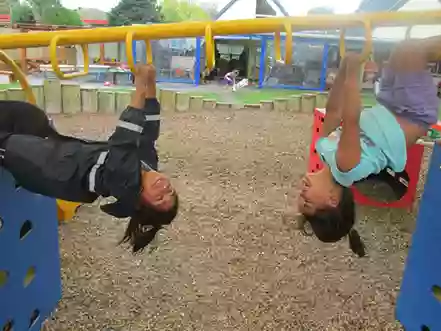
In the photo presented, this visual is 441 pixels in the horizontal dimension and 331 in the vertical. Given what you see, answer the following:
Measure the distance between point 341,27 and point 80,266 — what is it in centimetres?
139

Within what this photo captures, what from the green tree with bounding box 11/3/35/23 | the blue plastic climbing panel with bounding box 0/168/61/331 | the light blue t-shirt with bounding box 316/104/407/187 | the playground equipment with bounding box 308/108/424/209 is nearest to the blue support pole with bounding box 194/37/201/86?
the green tree with bounding box 11/3/35/23

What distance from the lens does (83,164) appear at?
1.18 m

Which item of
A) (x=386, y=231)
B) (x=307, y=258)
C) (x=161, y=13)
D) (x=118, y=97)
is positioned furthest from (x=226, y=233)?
(x=161, y=13)

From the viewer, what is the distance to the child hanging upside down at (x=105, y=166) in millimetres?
1138

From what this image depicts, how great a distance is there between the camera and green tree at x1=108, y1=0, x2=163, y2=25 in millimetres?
6586

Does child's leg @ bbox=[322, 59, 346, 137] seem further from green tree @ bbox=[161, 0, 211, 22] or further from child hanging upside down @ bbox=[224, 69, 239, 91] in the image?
green tree @ bbox=[161, 0, 211, 22]

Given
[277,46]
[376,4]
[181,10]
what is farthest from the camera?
[181,10]

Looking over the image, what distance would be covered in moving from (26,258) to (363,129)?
109 centimetres

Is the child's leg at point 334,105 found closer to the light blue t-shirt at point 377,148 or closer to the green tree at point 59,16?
the light blue t-shirt at point 377,148

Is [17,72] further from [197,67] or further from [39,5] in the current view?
[39,5]

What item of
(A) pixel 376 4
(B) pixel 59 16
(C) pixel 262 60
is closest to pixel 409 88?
(A) pixel 376 4

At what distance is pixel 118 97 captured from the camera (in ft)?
18.0

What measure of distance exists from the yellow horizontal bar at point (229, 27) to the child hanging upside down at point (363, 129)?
8cm

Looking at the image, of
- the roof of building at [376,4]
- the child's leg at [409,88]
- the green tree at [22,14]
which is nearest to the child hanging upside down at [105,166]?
the child's leg at [409,88]
